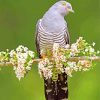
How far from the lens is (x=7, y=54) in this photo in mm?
3318

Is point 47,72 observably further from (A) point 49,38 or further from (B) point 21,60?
(A) point 49,38

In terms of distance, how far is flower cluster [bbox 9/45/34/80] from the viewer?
327 centimetres

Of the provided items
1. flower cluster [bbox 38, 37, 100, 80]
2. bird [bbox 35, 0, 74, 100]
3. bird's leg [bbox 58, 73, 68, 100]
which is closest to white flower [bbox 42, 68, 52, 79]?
flower cluster [bbox 38, 37, 100, 80]

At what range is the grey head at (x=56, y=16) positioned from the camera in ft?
12.3

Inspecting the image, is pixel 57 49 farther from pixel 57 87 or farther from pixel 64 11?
pixel 57 87

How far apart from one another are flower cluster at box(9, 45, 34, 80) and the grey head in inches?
22.0

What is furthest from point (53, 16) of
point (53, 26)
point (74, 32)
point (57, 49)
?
point (74, 32)

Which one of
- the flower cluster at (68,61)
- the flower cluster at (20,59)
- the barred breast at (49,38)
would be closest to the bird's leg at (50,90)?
the barred breast at (49,38)

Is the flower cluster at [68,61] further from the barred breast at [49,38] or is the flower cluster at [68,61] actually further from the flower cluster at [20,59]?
the barred breast at [49,38]

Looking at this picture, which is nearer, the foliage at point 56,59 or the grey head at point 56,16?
the foliage at point 56,59

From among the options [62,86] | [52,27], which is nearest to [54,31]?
[52,27]

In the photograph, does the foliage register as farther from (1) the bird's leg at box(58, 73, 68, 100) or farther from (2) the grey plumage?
(1) the bird's leg at box(58, 73, 68, 100)

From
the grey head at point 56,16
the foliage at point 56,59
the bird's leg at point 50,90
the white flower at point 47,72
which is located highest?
the grey head at point 56,16

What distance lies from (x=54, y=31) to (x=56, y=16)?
0.35 feet
